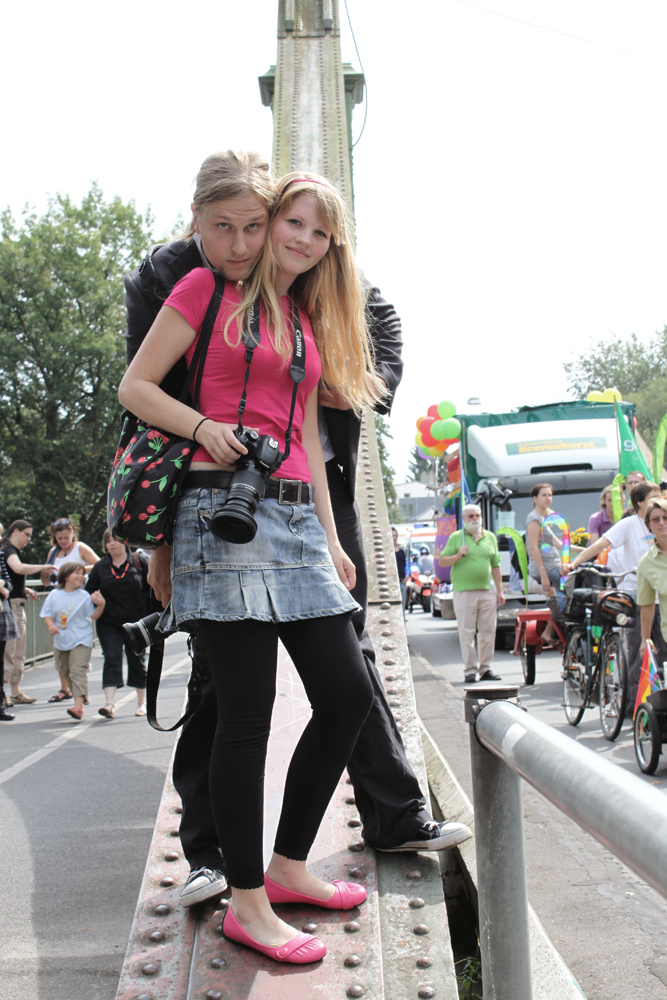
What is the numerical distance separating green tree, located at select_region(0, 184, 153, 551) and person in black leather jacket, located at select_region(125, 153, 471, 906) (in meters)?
33.9

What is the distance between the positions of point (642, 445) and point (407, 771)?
12.2m

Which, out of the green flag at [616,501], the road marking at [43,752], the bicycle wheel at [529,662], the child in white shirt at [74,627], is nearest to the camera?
the road marking at [43,752]

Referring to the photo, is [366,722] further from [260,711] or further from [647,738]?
[647,738]

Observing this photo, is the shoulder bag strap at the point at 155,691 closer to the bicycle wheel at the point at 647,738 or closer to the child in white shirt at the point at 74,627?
the bicycle wheel at the point at 647,738

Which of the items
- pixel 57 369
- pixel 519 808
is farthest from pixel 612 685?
pixel 57 369

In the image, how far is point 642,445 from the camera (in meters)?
14.2

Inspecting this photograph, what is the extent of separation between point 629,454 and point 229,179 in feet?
33.8

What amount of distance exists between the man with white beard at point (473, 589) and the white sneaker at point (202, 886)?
8.18 meters

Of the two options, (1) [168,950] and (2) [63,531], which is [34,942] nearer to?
(1) [168,950]

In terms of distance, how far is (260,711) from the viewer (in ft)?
7.45

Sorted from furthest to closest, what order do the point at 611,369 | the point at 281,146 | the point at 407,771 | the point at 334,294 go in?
the point at 611,369, the point at 281,146, the point at 407,771, the point at 334,294

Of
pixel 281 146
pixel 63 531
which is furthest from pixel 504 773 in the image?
pixel 63 531

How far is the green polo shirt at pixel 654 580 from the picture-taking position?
21.0ft

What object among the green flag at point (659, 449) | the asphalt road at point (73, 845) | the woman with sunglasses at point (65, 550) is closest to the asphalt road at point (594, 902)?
the asphalt road at point (73, 845)
